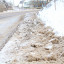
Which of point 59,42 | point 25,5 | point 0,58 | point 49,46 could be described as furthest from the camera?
point 25,5

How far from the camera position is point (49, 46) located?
585cm

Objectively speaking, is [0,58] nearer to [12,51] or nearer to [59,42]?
[12,51]

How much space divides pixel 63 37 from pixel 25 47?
1.55 metres

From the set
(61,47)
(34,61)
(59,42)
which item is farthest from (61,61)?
(59,42)

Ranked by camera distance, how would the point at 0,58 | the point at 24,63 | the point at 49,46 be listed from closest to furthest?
the point at 24,63
the point at 0,58
the point at 49,46


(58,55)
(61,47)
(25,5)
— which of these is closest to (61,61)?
(58,55)

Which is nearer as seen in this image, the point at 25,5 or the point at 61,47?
the point at 61,47

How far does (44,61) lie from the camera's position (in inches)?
184

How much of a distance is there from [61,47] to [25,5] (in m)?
55.9

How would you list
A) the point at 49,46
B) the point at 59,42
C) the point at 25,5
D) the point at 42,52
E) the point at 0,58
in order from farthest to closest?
the point at 25,5, the point at 59,42, the point at 49,46, the point at 42,52, the point at 0,58

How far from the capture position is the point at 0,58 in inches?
197

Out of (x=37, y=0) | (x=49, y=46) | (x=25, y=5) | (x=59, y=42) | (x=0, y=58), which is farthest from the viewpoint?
(x=25, y=5)

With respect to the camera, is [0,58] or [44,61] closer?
[44,61]

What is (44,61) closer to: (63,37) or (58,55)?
(58,55)
